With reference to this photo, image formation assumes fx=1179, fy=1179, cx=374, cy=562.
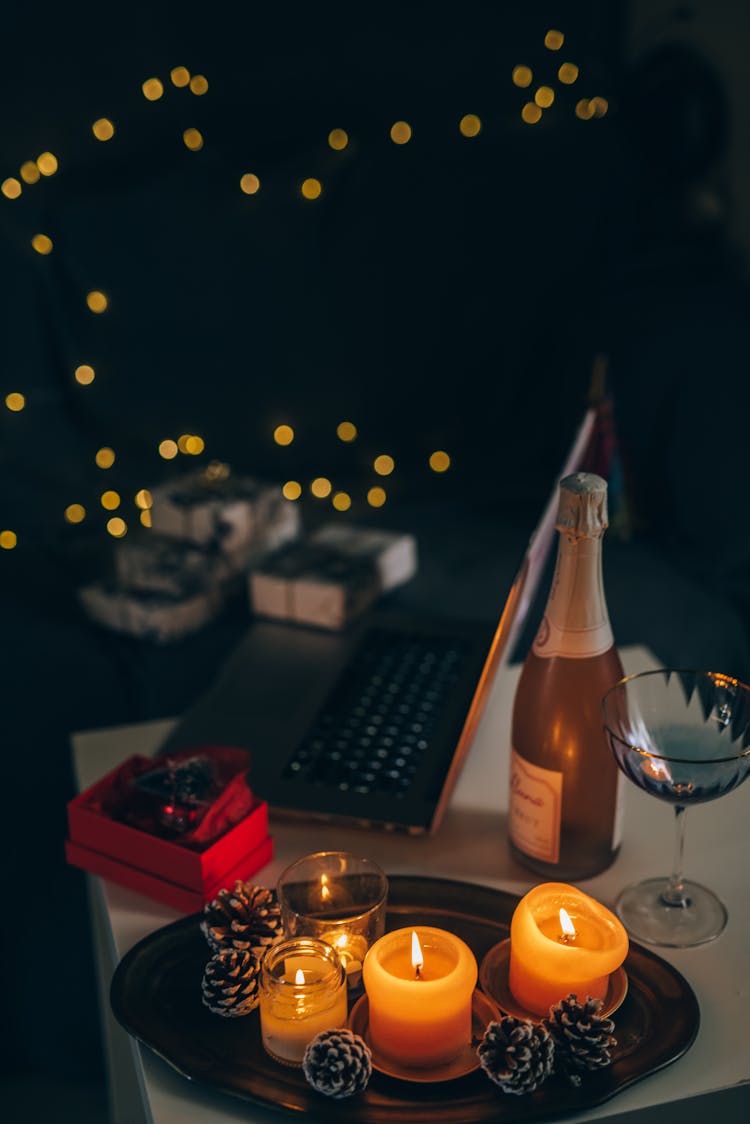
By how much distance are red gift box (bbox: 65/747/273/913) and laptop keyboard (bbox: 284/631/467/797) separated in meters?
0.10

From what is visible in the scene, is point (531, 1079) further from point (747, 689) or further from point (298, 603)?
point (298, 603)

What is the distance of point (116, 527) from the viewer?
182cm

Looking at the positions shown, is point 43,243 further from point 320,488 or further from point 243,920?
point 243,920

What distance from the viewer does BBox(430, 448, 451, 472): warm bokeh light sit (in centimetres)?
200

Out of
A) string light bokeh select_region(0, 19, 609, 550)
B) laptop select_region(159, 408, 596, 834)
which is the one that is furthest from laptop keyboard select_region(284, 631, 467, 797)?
string light bokeh select_region(0, 19, 609, 550)

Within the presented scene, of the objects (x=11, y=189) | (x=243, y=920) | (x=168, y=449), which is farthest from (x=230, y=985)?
(x=11, y=189)

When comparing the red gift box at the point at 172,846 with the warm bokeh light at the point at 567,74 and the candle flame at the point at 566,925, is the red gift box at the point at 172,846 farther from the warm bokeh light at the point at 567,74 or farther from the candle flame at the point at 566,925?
the warm bokeh light at the point at 567,74

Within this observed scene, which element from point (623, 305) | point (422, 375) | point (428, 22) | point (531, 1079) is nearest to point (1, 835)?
point (531, 1079)

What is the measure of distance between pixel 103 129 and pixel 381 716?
142 cm

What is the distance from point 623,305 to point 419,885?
1.30m

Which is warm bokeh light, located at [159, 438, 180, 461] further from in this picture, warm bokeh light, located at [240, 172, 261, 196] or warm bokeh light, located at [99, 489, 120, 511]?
warm bokeh light, located at [240, 172, 261, 196]

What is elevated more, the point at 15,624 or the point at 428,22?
the point at 428,22

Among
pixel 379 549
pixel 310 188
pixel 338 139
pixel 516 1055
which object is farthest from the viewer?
pixel 338 139

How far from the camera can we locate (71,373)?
1.91 metres
